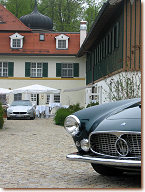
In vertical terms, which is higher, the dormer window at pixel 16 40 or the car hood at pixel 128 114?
the dormer window at pixel 16 40

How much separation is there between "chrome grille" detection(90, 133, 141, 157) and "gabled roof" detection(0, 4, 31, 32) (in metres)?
34.7

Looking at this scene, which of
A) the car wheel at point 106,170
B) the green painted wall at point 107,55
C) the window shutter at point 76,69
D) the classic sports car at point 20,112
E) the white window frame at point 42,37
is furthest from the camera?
the white window frame at point 42,37

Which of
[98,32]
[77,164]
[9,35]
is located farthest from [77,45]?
[77,164]

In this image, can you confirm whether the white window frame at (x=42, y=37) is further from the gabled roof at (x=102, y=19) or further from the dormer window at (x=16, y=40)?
the gabled roof at (x=102, y=19)

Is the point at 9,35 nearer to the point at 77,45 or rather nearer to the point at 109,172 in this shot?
the point at 77,45

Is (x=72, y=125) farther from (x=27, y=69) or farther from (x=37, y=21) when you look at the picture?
(x=37, y=21)

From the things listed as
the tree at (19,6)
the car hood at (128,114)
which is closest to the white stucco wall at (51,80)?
the tree at (19,6)

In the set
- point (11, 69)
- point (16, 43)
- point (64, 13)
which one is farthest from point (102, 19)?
point (64, 13)

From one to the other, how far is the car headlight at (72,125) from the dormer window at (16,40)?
32000 mm

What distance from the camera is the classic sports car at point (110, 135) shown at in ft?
13.6

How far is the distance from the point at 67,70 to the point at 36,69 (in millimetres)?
2317

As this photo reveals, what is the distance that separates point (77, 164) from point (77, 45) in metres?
31.0

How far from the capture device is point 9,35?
123ft

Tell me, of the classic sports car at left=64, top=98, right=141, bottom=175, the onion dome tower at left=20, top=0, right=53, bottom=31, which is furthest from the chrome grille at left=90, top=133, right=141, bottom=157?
the onion dome tower at left=20, top=0, right=53, bottom=31
